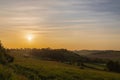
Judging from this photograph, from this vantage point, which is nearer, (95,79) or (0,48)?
(95,79)

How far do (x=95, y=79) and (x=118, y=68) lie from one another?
61.7 metres

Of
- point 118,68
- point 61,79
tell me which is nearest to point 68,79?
point 61,79

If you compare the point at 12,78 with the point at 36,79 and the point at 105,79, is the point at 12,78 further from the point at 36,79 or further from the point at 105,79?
the point at 105,79

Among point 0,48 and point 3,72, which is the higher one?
point 0,48

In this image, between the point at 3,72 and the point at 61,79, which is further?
the point at 61,79

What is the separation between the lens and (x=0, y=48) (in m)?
61.4

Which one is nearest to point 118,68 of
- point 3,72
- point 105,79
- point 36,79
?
point 105,79

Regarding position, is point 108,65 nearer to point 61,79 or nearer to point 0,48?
point 0,48

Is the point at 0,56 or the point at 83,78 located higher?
the point at 0,56

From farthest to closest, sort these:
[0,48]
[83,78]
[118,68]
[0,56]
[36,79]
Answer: [118,68] → [0,48] → [0,56] → [83,78] → [36,79]

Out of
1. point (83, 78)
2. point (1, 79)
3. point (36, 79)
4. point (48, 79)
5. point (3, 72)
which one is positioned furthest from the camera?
point (83, 78)

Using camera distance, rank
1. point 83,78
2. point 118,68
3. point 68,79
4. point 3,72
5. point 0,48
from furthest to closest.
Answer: point 118,68 → point 0,48 → point 83,78 → point 68,79 → point 3,72

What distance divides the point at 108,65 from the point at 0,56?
63996 millimetres

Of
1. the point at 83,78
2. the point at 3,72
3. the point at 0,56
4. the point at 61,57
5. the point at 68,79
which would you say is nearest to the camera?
the point at 3,72
